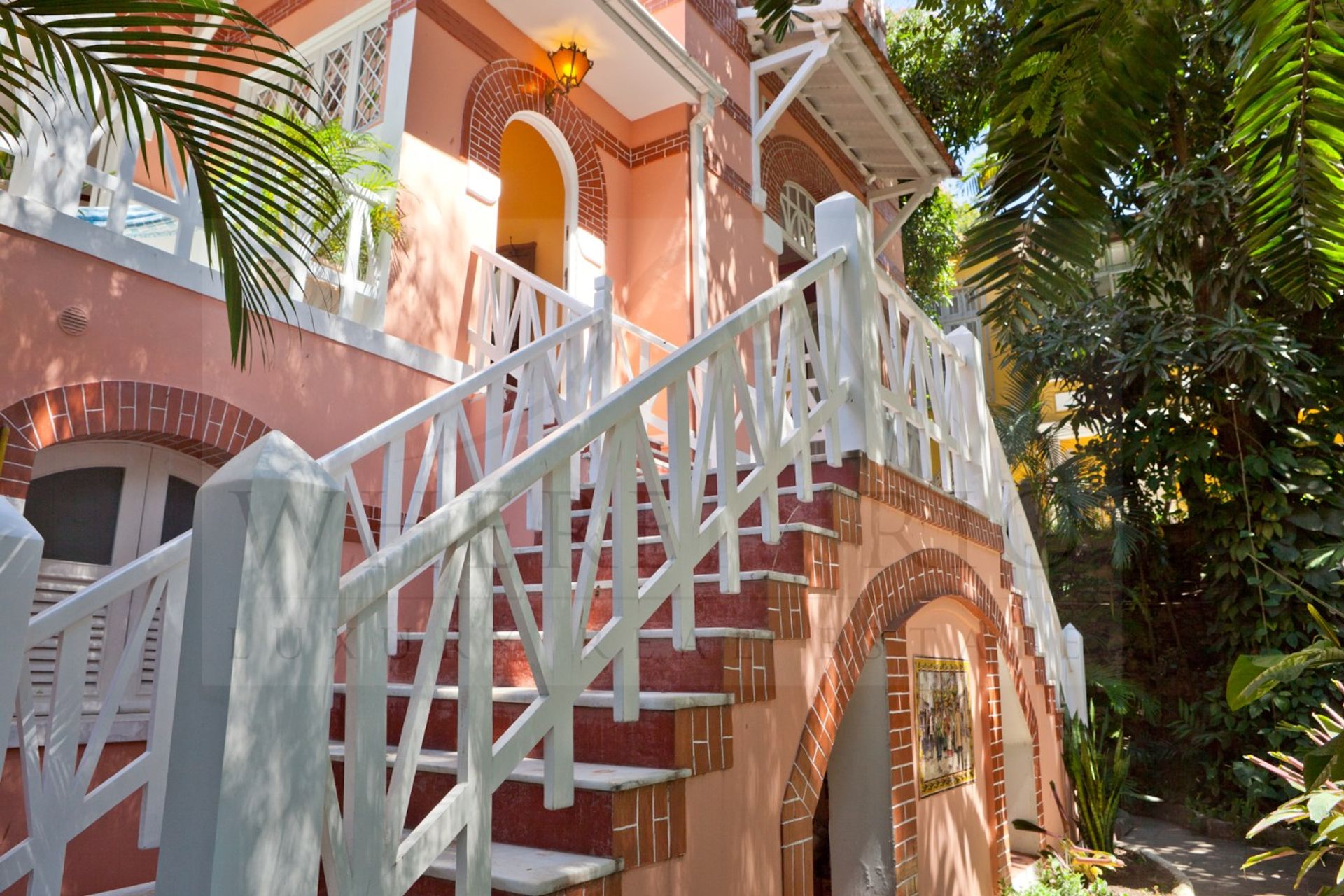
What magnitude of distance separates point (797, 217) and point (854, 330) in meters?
5.70

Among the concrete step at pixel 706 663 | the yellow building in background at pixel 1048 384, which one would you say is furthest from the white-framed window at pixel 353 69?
the concrete step at pixel 706 663

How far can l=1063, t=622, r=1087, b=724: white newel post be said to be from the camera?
6503mm

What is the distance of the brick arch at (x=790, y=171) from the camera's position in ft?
28.2

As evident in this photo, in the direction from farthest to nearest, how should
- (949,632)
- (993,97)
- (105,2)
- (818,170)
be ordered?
(818,170) → (949,632) → (993,97) → (105,2)

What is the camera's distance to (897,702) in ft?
12.4

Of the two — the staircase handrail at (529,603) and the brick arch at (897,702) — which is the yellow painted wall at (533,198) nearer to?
the brick arch at (897,702)

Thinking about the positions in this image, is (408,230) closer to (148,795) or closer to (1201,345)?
(148,795)

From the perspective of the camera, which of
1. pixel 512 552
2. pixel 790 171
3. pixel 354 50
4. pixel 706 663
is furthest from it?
pixel 790 171

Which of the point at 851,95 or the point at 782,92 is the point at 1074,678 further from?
the point at 851,95

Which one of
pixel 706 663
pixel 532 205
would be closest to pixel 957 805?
pixel 706 663

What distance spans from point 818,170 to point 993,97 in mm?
7056

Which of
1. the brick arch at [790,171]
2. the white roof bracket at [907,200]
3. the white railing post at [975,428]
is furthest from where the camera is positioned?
the white roof bracket at [907,200]

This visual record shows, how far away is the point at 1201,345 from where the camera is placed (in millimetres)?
7941

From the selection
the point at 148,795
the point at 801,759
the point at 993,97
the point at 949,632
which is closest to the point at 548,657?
the point at 801,759
